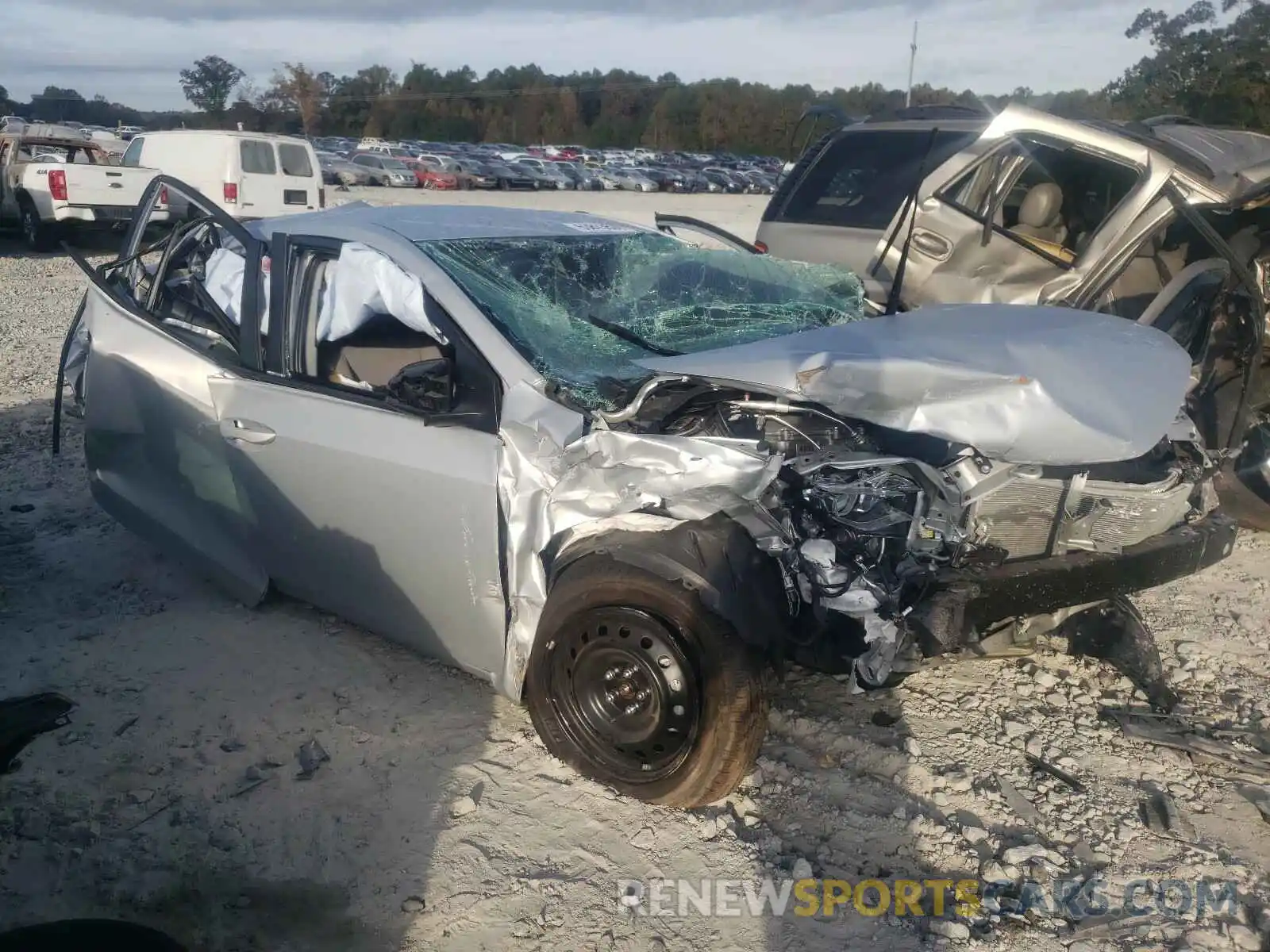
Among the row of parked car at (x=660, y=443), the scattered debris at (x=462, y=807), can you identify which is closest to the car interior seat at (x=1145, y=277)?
the row of parked car at (x=660, y=443)

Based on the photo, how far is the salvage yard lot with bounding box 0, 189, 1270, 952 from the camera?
114 inches

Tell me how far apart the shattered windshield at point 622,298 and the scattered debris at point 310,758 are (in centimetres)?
152

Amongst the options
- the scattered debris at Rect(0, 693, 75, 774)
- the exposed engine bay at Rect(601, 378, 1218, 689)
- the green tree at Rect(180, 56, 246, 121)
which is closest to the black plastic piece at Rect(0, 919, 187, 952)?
the scattered debris at Rect(0, 693, 75, 774)

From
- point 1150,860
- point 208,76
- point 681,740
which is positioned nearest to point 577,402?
point 681,740

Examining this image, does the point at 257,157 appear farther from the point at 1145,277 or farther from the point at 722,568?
the point at 722,568

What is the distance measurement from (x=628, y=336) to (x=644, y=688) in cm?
135

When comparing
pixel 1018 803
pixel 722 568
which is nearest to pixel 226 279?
pixel 722 568

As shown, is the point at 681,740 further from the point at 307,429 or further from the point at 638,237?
the point at 638,237

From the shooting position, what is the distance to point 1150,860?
3152mm

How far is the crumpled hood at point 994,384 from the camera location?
3104 millimetres

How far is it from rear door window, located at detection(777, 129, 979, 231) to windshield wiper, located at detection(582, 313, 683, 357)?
11.3 feet

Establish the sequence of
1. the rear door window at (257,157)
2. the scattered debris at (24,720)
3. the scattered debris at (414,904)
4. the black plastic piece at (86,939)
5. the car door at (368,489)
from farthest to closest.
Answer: the rear door window at (257,157) < the car door at (368,489) < the scattered debris at (414,904) < the scattered debris at (24,720) < the black plastic piece at (86,939)

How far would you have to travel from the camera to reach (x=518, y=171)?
144 feet

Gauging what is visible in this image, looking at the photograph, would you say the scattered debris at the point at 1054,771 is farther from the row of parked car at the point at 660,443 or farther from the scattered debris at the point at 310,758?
the scattered debris at the point at 310,758
